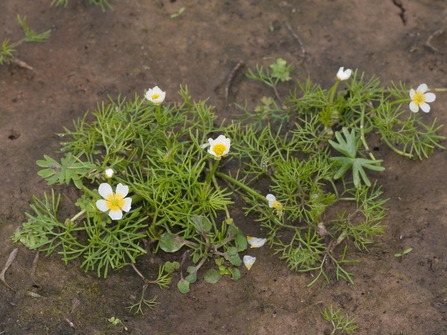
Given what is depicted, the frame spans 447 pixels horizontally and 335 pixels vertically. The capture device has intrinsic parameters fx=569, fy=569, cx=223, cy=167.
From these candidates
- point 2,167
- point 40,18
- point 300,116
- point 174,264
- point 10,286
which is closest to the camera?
point 10,286

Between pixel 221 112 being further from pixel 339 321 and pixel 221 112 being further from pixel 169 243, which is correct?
pixel 339 321

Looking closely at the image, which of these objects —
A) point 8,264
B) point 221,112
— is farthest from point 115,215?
point 221,112

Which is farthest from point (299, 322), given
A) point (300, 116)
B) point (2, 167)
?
point (2, 167)

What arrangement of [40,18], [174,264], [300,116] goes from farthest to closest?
[40,18]
[300,116]
[174,264]

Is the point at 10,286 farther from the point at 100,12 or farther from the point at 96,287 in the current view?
the point at 100,12

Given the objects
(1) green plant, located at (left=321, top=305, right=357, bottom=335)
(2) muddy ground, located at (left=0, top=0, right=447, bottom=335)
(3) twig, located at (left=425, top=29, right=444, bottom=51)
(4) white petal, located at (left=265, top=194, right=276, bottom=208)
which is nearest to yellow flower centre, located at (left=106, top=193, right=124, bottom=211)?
(2) muddy ground, located at (left=0, top=0, right=447, bottom=335)

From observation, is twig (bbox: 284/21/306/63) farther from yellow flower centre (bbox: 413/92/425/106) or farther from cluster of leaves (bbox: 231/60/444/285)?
yellow flower centre (bbox: 413/92/425/106)
